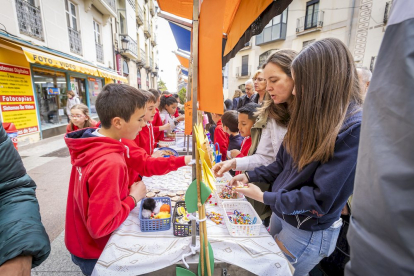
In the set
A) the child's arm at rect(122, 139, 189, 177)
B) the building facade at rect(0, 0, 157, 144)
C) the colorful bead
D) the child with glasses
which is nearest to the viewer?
the colorful bead

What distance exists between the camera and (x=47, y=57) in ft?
20.1

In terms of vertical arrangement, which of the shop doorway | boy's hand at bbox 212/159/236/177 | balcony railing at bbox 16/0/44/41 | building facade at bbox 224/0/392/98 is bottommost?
boy's hand at bbox 212/159/236/177

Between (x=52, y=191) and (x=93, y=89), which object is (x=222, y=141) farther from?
(x=93, y=89)

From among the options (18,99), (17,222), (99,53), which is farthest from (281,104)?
(99,53)

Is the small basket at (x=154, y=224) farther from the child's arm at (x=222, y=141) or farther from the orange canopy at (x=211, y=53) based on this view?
the child's arm at (x=222, y=141)

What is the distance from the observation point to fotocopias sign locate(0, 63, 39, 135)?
539 centimetres

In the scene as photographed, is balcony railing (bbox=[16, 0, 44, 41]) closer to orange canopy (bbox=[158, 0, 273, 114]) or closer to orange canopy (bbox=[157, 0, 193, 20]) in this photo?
orange canopy (bbox=[157, 0, 193, 20])

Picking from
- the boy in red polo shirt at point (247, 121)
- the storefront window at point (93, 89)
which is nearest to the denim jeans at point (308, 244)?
the boy in red polo shirt at point (247, 121)

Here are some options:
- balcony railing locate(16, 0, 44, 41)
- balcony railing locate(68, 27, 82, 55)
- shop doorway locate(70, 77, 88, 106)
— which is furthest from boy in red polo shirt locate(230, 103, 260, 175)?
balcony railing locate(68, 27, 82, 55)

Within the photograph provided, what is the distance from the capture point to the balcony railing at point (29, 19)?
596cm

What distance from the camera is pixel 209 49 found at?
30.2 inches

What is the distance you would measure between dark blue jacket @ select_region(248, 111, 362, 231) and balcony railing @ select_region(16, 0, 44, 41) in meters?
8.84

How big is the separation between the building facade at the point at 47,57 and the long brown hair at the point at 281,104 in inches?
269

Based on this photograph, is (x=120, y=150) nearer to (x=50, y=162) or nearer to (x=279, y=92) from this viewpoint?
(x=279, y=92)
